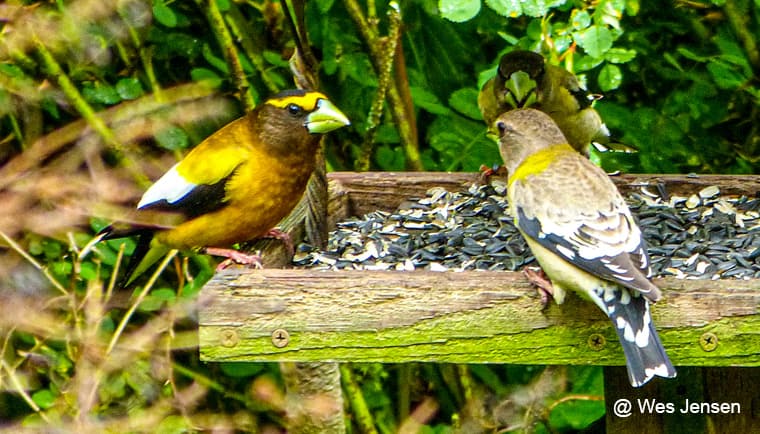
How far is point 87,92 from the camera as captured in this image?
14.2ft

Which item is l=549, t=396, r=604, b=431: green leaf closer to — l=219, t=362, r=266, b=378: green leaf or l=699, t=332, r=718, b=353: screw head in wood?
l=219, t=362, r=266, b=378: green leaf

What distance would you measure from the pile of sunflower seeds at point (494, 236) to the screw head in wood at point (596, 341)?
1.45 ft

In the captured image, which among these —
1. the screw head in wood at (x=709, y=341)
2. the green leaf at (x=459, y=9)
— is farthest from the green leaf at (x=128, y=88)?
the screw head in wood at (x=709, y=341)

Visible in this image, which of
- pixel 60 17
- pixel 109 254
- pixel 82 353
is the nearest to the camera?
pixel 82 353

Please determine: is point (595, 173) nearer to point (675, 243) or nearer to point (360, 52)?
point (675, 243)

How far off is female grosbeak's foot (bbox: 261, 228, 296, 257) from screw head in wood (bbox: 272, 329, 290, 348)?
729mm

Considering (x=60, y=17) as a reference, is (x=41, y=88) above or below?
below

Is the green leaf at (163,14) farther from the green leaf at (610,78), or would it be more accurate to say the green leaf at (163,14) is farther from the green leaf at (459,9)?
the green leaf at (610,78)

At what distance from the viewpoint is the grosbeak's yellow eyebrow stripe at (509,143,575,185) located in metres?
2.99

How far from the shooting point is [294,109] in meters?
3.28

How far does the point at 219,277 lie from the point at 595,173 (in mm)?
995

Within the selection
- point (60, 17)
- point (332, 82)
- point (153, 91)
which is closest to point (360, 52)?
point (332, 82)

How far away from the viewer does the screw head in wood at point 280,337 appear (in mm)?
2527

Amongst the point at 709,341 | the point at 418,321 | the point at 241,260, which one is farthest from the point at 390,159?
the point at 709,341
